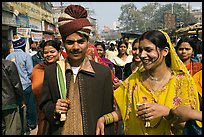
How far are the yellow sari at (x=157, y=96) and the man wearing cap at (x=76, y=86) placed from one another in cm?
12

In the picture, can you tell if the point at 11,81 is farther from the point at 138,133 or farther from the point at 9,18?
the point at 9,18

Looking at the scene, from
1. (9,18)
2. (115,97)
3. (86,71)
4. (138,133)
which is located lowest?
(138,133)

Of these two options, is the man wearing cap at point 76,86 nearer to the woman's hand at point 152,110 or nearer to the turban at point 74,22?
the turban at point 74,22

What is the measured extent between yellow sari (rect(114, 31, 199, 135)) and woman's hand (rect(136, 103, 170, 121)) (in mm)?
121

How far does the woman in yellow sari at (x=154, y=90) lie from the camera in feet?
7.31

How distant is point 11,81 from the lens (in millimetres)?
4203

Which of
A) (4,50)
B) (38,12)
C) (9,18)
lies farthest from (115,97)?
(38,12)

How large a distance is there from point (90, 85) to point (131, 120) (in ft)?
1.27

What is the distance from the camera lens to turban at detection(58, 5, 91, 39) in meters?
2.36

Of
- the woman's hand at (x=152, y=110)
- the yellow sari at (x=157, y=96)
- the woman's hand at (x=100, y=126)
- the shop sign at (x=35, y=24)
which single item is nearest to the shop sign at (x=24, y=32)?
the shop sign at (x=35, y=24)

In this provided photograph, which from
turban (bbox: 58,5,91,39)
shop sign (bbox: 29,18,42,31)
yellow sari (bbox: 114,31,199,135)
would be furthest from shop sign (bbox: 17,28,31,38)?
yellow sari (bbox: 114,31,199,135)

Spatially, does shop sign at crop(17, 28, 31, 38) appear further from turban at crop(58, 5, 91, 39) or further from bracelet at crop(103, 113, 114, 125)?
bracelet at crop(103, 113, 114, 125)

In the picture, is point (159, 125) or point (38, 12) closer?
point (159, 125)

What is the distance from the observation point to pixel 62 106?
2.21 metres
